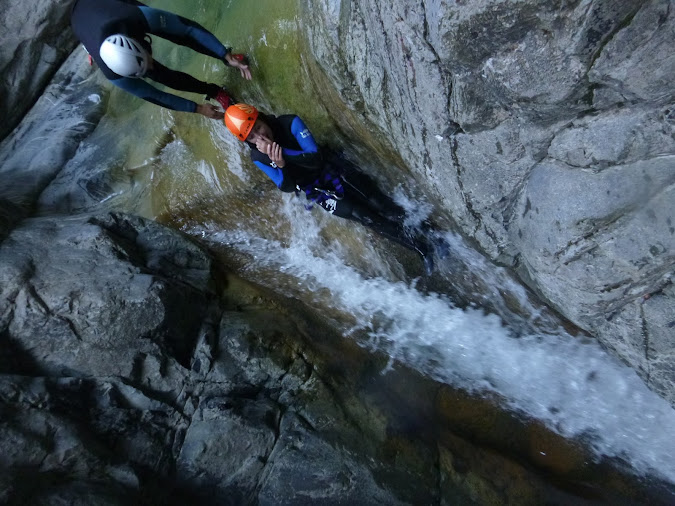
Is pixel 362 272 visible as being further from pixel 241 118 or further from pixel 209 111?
pixel 209 111

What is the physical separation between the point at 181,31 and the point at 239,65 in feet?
1.78

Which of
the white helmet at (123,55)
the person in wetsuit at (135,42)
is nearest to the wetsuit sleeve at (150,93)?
the person in wetsuit at (135,42)

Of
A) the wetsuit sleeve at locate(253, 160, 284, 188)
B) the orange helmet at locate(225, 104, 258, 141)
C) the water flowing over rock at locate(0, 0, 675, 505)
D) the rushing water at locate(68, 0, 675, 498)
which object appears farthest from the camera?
the wetsuit sleeve at locate(253, 160, 284, 188)

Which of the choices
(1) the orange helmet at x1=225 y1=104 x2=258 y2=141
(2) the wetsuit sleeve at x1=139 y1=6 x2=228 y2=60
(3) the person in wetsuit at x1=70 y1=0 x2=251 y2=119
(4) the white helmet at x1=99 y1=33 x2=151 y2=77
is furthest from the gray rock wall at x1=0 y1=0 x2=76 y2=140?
(1) the orange helmet at x1=225 y1=104 x2=258 y2=141

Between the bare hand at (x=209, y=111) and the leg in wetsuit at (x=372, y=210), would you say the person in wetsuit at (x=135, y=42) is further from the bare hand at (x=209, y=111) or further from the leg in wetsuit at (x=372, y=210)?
the leg in wetsuit at (x=372, y=210)

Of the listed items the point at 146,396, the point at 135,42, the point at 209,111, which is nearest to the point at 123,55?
the point at 135,42

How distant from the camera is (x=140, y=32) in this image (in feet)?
12.7

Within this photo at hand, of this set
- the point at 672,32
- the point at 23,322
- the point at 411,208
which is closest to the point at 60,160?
the point at 23,322

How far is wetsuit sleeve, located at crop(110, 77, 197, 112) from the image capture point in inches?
156

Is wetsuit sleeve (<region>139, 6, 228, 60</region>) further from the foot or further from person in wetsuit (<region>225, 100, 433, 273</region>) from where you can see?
person in wetsuit (<region>225, 100, 433, 273</region>)

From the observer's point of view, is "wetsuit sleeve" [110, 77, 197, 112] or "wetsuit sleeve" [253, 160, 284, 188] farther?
"wetsuit sleeve" [253, 160, 284, 188]

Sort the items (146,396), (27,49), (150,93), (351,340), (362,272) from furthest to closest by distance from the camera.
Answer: (27,49) → (362,272) → (351,340) → (150,93) → (146,396)

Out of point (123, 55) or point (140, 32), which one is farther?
point (140, 32)

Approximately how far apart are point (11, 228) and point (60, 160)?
227 cm
